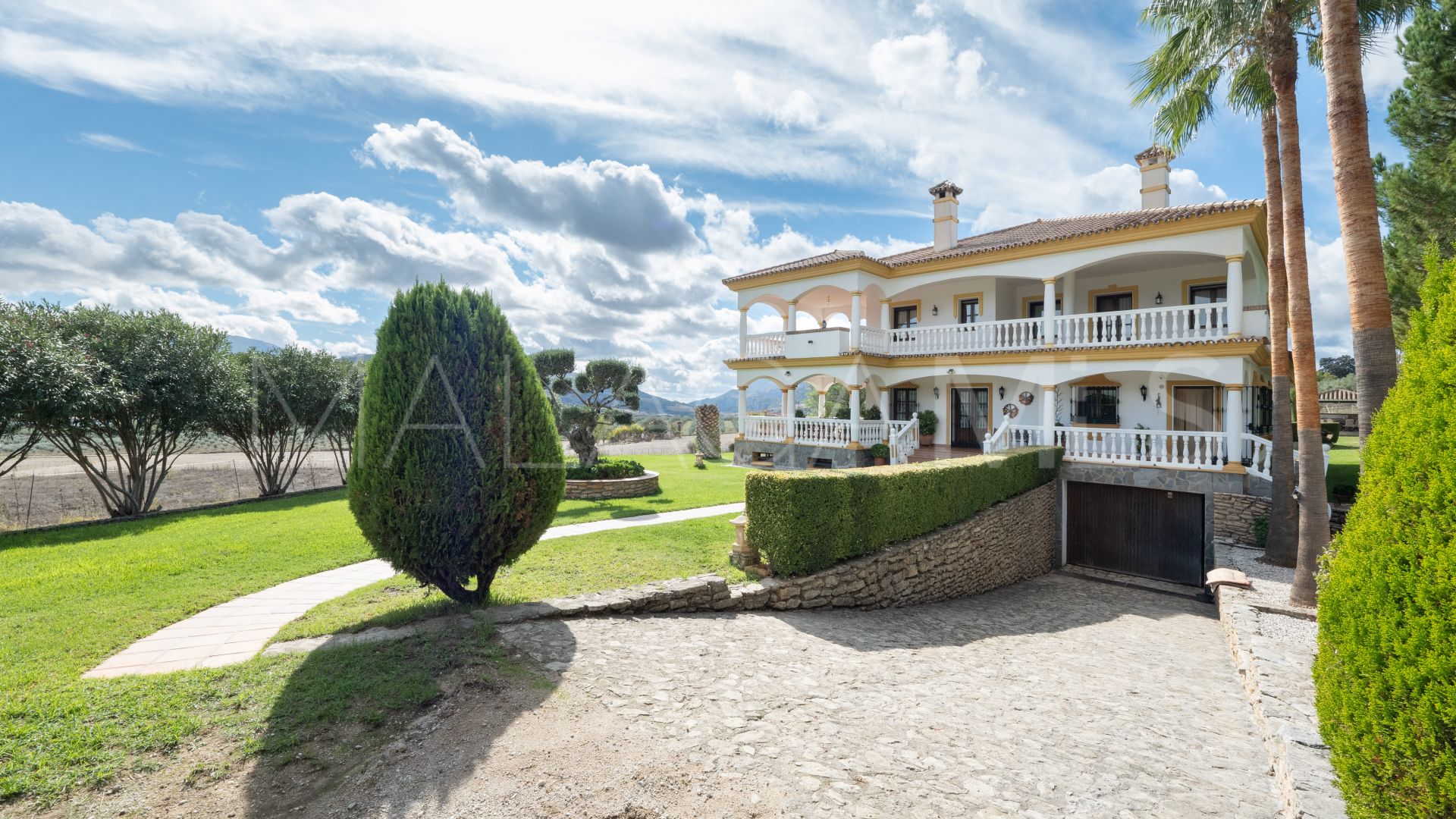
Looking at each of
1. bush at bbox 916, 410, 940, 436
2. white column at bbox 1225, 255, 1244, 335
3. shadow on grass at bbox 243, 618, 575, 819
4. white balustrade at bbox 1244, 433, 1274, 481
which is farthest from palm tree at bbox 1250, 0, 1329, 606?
shadow on grass at bbox 243, 618, 575, 819

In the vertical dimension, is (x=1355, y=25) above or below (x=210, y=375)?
above

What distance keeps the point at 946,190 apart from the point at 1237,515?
1253 centimetres

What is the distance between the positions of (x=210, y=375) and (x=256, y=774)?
1420 cm

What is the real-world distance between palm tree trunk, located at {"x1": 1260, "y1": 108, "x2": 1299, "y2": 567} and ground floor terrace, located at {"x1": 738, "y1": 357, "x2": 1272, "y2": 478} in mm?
1804

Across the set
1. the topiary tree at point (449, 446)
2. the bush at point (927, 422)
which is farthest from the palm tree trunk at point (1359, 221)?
the bush at point (927, 422)

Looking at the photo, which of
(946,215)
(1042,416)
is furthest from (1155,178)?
(1042,416)

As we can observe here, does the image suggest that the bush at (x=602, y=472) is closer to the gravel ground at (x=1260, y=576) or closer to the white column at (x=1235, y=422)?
the gravel ground at (x=1260, y=576)

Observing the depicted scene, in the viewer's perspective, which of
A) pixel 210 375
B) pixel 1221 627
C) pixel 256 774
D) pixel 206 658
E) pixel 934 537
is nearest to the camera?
pixel 256 774

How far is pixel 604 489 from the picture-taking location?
612 inches

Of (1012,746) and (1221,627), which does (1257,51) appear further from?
(1012,746)

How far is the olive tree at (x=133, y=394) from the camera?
37.7ft

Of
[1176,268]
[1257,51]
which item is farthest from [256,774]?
[1176,268]

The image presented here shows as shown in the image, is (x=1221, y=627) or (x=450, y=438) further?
(x=1221, y=627)

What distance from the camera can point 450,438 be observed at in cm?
599
